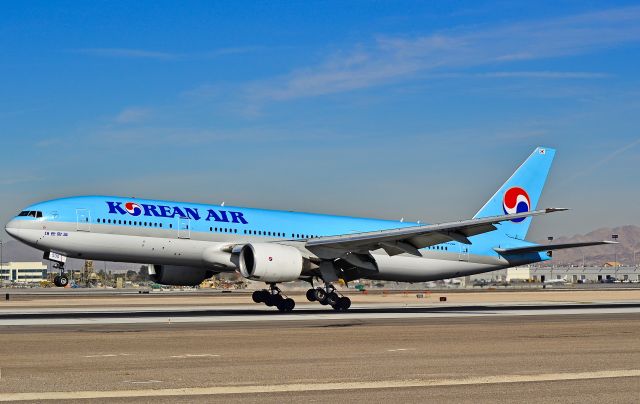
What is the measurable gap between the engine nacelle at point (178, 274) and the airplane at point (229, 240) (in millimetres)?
53

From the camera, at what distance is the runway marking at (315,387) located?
15.1 m

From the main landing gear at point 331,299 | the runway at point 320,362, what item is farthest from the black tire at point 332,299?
the runway at point 320,362

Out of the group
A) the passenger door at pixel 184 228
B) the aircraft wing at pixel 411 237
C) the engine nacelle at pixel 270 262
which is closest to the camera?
the engine nacelle at pixel 270 262

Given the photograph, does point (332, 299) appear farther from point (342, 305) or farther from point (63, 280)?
point (63, 280)

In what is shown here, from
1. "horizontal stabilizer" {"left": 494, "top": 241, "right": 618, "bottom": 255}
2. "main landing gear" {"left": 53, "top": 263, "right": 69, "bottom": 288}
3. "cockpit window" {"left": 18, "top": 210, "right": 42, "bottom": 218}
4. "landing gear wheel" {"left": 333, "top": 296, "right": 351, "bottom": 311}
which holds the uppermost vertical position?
"cockpit window" {"left": 18, "top": 210, "right": 42, "bottom": 218}

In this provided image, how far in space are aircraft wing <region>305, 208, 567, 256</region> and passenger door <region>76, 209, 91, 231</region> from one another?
10711mm

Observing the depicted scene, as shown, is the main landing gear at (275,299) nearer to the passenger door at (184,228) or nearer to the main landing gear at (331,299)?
the main landing gear at (331,299)

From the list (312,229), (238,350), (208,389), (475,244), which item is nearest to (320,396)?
(208,389)

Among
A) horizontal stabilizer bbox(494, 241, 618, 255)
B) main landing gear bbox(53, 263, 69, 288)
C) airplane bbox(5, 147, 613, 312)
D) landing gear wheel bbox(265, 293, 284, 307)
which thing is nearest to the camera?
main landing gear bbox(53, 263, 69, 288)

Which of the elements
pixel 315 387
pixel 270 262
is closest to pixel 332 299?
pixel 270 262

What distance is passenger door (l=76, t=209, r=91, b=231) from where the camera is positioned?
146ft

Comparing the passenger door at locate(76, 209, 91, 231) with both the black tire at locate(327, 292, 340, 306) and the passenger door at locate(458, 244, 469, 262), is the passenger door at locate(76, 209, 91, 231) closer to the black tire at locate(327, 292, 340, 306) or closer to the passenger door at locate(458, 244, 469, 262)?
the black tire at locate(327, 292, 340, 306)

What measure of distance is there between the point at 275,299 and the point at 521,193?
62.8 ft

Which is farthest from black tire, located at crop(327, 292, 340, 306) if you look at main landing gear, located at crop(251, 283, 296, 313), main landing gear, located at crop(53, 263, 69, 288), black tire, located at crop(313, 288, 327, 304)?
main landing gear, located at crop(53, 263, 69, 288)
